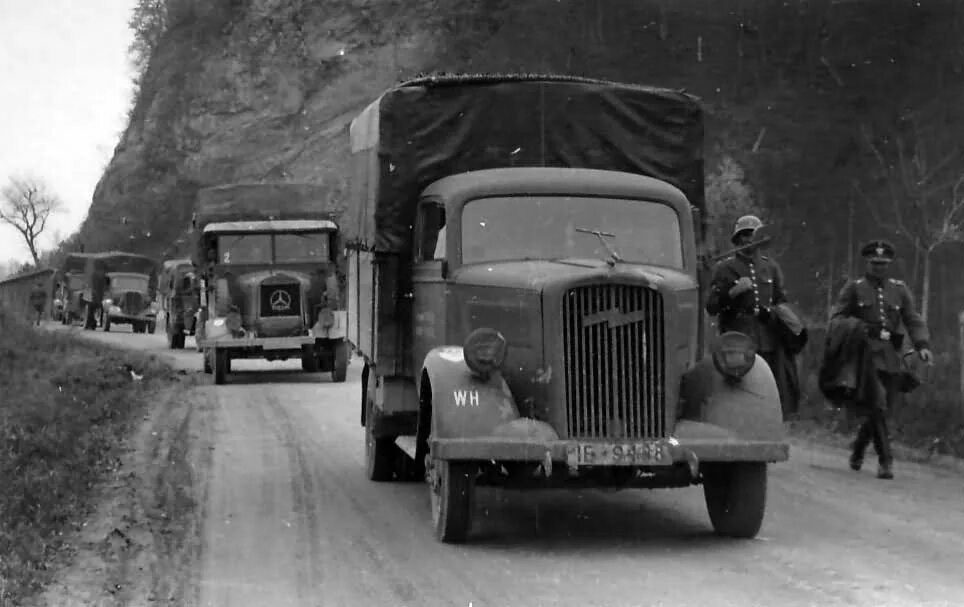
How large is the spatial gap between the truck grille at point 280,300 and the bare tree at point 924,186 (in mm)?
21138

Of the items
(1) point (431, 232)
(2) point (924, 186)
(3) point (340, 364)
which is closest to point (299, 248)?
(3) point (340, 364)

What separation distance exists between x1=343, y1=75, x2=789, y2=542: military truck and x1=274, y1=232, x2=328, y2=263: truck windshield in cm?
1254

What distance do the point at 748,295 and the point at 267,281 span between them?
45.3 ft

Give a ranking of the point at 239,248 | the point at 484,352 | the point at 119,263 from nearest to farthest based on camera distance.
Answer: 1. the point at 484,352
2. the point at 239,248
3. the point at 119,263

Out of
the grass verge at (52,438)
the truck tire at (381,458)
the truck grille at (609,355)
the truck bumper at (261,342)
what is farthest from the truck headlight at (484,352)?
the truck bumper at (261,342)

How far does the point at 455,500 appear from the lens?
8.73 metres

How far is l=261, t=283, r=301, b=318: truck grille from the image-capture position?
2458 cm

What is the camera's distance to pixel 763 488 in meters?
8.82

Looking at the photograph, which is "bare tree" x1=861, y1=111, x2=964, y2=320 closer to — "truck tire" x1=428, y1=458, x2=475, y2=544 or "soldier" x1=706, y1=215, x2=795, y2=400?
"soldier" x1=706, y1=215, x2=795, y2=400

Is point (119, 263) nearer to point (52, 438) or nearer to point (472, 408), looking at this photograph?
point (52, 438)

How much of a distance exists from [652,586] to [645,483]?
130 centimetres

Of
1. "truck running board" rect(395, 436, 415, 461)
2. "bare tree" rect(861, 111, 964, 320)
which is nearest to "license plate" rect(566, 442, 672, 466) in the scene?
"truck running board" rect(395, 436, 415, 461)

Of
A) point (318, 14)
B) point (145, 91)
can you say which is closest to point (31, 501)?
point (318, 14)

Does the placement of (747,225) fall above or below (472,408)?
above
